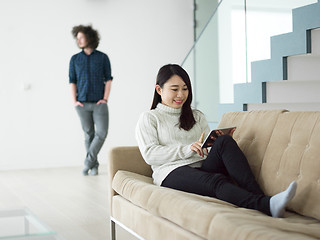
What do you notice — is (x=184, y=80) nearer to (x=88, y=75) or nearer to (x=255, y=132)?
(x=255, y=132)

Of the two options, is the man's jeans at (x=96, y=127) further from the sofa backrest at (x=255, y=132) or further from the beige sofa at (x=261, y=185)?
the sofa backrest at (x=255, y=132)

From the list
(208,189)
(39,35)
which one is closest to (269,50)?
(208,189)

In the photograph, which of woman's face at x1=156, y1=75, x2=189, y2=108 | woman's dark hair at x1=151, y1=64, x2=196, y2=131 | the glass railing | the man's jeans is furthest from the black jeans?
the man's jeans

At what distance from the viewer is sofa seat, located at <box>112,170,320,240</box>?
1.56 metres

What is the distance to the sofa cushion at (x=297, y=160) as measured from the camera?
1986 mm

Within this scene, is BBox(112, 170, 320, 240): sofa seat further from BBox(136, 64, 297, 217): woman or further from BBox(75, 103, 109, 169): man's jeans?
BBox(75, 103, 109, 169): man's jeans

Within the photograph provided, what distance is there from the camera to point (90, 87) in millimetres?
5570

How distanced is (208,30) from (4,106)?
3.08 m

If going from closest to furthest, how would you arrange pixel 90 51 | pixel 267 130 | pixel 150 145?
pixel 267 130 < pixel 150 145 < pixel 90 51

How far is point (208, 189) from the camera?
7.34 feet

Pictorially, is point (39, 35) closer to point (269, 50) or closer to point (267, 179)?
point (269, 50)

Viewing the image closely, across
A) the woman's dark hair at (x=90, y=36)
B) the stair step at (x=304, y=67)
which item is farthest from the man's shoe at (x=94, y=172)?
the stair step at (x=304, y=67)

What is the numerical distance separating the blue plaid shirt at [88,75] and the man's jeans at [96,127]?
3.7 inches

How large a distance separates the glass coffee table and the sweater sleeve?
64 cm
